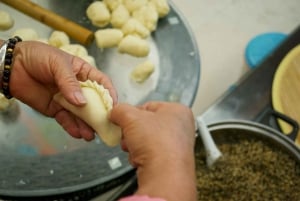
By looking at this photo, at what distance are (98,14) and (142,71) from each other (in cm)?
17

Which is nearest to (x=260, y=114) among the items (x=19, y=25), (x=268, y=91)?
(x=268, y=91)

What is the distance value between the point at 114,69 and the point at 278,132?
354 millimetres

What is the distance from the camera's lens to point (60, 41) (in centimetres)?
85

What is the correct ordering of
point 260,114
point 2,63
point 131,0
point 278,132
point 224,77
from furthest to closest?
point 224,77, point 131,0, point 260,114, point 278,132, point 2,63

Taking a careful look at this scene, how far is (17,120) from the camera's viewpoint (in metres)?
0.78

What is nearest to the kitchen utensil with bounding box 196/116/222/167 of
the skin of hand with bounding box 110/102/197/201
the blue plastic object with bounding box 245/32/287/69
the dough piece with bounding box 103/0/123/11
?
the skin of hand with bounding box 110/102/197/201

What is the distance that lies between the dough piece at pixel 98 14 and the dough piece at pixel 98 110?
0.34m

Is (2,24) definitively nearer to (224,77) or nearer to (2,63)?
(2,63)

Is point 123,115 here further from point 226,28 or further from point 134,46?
point 226,28

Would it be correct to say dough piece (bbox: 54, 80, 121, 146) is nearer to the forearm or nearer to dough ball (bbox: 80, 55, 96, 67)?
the forearm

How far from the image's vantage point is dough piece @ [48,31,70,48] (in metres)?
0.85

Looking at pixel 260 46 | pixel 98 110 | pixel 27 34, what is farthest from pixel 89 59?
pixel 260 46

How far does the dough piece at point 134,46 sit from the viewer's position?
0.85 meters

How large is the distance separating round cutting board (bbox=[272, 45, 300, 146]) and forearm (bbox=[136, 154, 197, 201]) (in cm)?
39
